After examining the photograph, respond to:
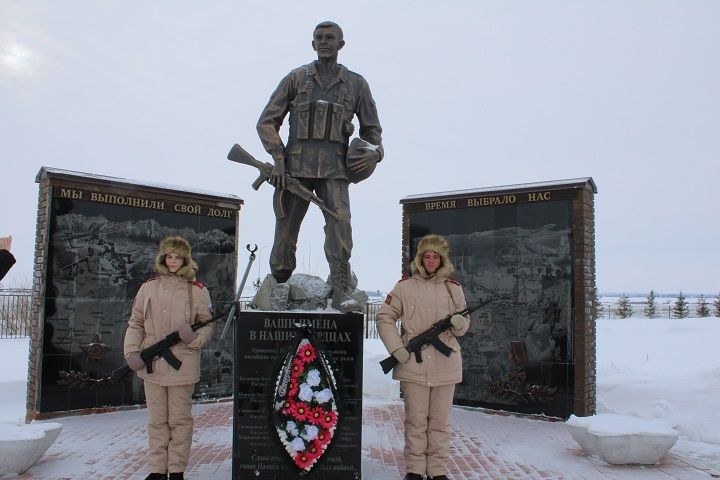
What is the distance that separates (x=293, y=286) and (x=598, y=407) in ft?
16.2

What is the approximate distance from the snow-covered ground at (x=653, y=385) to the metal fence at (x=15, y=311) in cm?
140

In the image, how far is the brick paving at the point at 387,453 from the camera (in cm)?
482

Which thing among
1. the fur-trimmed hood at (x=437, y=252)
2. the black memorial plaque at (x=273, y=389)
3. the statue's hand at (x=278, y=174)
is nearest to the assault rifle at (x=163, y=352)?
the black memorial plaque at (x=273, y=389)

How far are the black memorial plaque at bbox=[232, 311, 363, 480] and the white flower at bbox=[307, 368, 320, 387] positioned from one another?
0.47ft

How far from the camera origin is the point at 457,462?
5.25 meters

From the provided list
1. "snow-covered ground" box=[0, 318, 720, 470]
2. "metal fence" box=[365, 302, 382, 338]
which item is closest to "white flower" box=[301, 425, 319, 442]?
"snow-covered ground" box=[0, 318, 720, 470]

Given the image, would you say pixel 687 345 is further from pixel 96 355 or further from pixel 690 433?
pixel 96 355

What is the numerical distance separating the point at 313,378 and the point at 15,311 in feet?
43.4

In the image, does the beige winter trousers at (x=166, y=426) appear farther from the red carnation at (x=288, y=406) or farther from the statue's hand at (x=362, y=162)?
the statue's hand at (x=362, y=162)

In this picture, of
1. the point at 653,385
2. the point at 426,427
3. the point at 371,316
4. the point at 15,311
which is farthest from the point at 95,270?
the point at 371,316

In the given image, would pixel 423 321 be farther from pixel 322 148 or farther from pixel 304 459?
pixel 322 148

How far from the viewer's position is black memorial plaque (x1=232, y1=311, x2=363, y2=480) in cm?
426

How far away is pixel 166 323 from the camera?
418cm

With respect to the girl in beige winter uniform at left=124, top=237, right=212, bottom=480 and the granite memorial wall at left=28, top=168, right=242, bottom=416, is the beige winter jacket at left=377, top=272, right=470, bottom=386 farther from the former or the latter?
the granite memorial wall at left=28, top=168, right=242, bottom=416
